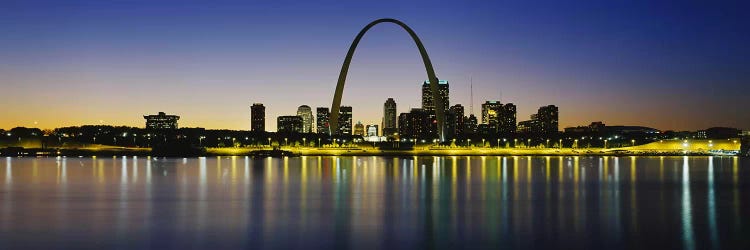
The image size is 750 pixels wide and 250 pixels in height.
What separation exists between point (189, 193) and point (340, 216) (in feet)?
44.6

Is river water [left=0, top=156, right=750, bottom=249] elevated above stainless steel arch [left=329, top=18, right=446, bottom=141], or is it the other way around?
stainless steel arch [left=329, top=18, right=446, bottom=141]

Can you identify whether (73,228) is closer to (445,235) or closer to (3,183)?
(445,235)

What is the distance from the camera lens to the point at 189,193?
3881 centimetres

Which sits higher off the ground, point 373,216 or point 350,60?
point 350,60

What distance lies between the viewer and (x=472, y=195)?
37.0 m

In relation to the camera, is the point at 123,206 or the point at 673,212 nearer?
the point at 673,212

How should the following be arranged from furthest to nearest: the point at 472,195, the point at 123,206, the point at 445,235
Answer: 1. the point at 472,195
2. the point at 123,206
3. the point at 445,235

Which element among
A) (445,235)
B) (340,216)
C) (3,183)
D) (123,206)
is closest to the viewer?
(445,235)

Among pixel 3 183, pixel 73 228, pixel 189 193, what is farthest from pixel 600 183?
pixel 3 183

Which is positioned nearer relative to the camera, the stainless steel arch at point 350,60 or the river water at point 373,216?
the river water at point 373,216

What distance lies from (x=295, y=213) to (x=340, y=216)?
6.78 feet

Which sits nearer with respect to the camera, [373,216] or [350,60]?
[373,216]

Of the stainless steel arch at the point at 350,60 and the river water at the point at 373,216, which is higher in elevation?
the stainless steel arch at the point at 350,60

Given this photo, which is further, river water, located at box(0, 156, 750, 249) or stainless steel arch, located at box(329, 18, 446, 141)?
stainless steel arch, located at box(329, 18, 446, 141)
